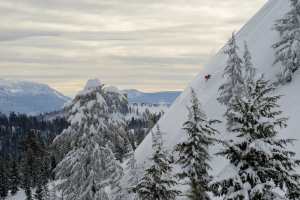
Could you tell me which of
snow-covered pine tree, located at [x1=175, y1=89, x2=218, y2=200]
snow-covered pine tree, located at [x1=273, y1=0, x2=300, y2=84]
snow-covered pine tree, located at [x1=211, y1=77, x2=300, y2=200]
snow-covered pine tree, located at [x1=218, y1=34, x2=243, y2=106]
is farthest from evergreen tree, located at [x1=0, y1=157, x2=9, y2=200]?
snow-covered pine tree, located at [x1=211, y1=77, x2=300, y2=200]

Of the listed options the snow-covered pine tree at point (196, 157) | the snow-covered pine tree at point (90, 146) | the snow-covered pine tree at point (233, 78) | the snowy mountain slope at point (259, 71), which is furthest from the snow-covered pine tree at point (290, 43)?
the snow-covered pine tree at point (90, 146)

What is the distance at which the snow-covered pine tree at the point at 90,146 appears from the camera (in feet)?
73.6

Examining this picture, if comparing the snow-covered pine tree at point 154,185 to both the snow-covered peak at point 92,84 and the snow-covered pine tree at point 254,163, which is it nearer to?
the snow-covered peak at point 92,84

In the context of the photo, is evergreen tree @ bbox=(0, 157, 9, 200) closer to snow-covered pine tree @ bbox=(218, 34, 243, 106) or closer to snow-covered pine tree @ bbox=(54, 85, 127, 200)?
snow-covered pine tree @ bbox=(218, 34, 243, 106)

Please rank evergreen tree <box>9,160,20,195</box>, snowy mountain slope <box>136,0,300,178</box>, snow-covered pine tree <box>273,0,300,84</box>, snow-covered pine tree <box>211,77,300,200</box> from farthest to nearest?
evergreen tree <box>9,160,20,195</box> → snow-covered pine tree <box>273,0,300,84</box> → snowy mountain slope <box>136,0,300,178</box> → snow-covered pine tree <box>211,77,300,200</box>

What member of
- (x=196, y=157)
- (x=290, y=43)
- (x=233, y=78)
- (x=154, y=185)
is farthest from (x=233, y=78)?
(x=154, y=185)

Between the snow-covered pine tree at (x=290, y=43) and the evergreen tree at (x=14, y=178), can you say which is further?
the evergreen tree at (x=14, y=178)

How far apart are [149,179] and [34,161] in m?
68.7

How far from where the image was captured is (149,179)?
23859mm

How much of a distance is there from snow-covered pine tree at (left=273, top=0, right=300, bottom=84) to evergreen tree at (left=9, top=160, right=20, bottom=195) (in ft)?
202

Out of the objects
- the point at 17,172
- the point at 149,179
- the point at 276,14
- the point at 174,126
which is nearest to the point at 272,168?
the point at 149,179

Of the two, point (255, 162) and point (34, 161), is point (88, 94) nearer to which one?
point (255, 162)

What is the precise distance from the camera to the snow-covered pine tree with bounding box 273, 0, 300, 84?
63.9 meters

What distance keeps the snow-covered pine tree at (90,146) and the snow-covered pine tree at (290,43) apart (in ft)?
151
